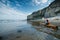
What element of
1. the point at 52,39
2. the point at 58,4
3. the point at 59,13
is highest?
the point at 58,4

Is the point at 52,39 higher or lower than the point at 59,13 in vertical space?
lower

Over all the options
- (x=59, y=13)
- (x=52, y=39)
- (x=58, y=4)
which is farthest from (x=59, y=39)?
(x=58, y=4)

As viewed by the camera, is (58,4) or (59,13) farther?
(58,4)

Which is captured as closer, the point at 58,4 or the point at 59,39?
the point at 59,39

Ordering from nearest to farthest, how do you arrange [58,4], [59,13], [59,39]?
[59,39] → [59,13] → [58,4]

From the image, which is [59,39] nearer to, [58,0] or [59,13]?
[59,13]

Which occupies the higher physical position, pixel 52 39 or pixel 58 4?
pixel 58 4

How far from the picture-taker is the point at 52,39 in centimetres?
1005

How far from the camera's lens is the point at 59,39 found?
9828 millimetres

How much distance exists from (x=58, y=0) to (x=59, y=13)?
1043 cm

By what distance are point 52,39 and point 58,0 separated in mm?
48506

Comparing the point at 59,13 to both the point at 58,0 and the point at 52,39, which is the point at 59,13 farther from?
A: the point at 52,39

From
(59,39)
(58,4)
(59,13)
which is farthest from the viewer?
(58,4)

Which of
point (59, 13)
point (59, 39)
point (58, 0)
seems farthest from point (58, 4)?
point (59, 39)
